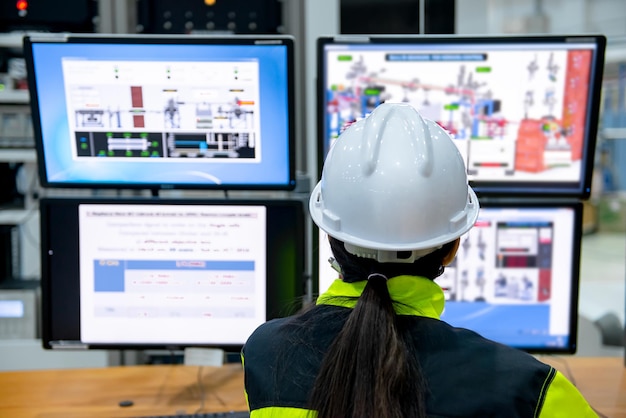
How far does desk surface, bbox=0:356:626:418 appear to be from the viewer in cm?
142

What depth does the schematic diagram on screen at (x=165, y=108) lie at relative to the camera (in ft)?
4.53

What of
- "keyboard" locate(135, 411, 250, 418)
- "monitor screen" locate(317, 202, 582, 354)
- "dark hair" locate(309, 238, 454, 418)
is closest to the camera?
"dark hair" locate(309, 238, 454, 418)

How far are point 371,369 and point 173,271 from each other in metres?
0.74

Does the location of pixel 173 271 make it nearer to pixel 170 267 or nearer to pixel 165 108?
pixel 170 267

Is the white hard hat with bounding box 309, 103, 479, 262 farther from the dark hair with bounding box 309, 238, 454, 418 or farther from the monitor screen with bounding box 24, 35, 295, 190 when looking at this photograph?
the monitor screen with bounding box 24, 35, 295, 190

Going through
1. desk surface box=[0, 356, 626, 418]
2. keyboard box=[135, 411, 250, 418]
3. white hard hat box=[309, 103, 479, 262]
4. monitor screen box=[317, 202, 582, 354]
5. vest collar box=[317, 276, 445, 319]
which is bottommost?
desk surface box=[0, 356, 626, 418]

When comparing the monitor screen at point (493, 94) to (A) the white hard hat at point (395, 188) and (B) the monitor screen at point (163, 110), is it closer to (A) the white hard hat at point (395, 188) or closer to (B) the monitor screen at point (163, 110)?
(B) the monitor screen at point (163, 110)

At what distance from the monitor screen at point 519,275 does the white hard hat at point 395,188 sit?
1.70ft

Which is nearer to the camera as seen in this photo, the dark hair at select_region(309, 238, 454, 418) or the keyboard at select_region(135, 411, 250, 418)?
the dark hair at select_region(309, 238, 454, 418)

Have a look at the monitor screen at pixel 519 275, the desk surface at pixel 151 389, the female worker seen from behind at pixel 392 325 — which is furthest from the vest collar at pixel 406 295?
the desk surface at pixel 151 389

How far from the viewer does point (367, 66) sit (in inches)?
55.3

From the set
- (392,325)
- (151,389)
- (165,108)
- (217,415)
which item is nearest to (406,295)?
(392,325)

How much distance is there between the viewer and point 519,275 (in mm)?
1447

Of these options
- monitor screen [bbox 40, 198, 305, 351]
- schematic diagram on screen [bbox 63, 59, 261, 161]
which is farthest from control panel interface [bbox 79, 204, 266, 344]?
schematic diagram on screen [bbox 63, 59, 261, 161]
